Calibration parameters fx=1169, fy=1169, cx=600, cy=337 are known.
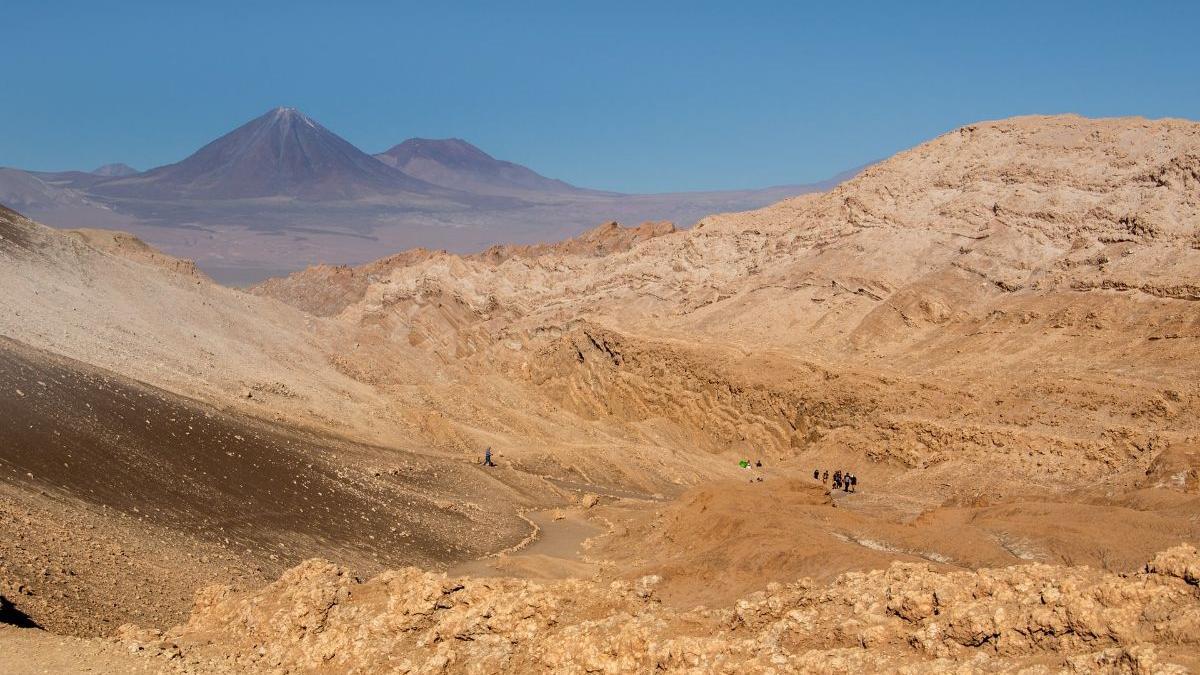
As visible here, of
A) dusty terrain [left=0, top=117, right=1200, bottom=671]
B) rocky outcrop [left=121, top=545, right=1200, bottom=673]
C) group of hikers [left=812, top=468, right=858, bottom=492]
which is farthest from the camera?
group of hikers [left=812, top=468, right=858, bottom=492]

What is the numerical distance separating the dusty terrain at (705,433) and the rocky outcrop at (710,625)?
0.11 feet

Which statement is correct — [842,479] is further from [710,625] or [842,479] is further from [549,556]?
[710,625]

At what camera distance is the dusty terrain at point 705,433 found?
9781 millimetres

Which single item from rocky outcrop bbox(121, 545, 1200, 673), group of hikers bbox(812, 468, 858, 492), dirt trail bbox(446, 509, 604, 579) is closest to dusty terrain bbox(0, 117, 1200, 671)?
rocky outcrop bbox(121, 545, 1200, 673)

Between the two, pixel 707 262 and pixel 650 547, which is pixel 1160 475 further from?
pixel 707 262

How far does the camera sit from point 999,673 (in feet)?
25.1

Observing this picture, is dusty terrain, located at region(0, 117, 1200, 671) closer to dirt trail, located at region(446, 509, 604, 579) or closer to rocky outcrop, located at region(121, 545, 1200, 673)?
rocky outcrop, located at region(121, 545, 1200, 673)

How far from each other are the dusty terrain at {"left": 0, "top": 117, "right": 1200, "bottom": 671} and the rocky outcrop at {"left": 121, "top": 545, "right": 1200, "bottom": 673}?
0.03 m

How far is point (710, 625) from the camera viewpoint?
9.77 metres

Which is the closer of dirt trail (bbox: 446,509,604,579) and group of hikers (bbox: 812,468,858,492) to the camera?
dirt trail (bbox: 446,509,604,579)

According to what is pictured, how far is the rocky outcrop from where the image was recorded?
8.26m

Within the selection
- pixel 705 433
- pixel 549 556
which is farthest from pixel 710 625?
pixel 705 433

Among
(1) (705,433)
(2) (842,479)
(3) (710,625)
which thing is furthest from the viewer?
(1) (705,433)

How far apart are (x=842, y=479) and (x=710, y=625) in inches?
862
